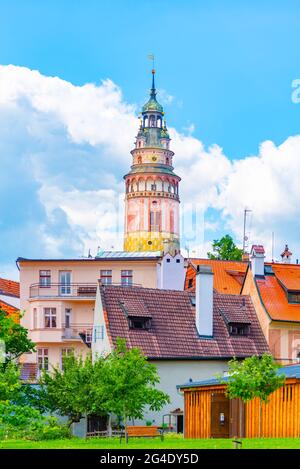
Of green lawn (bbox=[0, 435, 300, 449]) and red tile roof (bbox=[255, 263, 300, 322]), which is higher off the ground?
red tile roof (bbox=[255, 263, 300, 322])

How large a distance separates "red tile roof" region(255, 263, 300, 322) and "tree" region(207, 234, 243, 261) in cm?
2819

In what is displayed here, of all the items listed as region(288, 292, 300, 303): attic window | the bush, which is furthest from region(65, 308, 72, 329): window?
the bush

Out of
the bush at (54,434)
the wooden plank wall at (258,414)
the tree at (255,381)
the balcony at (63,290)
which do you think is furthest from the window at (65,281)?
the tree at (255,381)

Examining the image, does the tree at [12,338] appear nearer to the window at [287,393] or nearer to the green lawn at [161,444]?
the green lawn at [161,444]

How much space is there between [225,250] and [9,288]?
22308 mm

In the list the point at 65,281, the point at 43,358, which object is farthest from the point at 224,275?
the point at 43,358

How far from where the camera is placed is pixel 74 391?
47094 millimetres

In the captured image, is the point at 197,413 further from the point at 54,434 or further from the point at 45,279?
the point at 45,279

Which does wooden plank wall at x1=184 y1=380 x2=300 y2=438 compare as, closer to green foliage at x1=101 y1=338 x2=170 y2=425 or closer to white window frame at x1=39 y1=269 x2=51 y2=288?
green foliage at x1=101 y1=338 x2=170 y2=425

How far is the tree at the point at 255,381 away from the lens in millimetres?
41344

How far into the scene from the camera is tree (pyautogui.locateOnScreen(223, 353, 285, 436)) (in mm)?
41344

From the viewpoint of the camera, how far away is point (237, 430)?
46.8 metres
